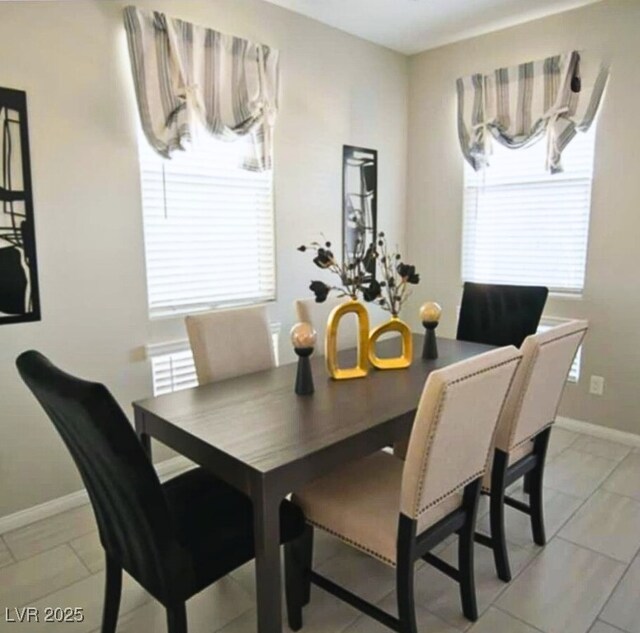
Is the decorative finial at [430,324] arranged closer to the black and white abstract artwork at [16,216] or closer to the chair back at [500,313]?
the chair back at [500,313]

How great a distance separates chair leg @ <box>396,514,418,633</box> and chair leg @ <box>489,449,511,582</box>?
0.61 meters

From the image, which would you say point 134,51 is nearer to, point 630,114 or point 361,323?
point 361,323

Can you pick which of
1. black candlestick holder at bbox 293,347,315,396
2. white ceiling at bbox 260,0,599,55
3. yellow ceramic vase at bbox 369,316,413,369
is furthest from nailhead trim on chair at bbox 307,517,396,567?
white ceiling at bbox 260,0,599,55

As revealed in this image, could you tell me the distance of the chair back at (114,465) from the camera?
1.24 m

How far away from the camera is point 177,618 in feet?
4.78

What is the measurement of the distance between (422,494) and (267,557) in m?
0.48

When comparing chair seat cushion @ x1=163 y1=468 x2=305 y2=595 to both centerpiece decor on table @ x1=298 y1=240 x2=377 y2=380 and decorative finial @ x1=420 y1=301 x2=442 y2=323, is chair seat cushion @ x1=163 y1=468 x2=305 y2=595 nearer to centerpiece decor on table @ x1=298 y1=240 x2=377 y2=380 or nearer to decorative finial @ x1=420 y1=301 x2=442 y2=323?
centerpiece decor on table @ x1=298 y1=240 x2=377 y2=380

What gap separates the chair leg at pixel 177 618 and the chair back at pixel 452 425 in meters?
0.69

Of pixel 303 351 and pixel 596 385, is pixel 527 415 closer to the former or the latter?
pixel 303 351

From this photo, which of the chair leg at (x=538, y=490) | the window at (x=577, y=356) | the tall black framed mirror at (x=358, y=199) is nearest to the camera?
the chair leg at (x=538, y=490)

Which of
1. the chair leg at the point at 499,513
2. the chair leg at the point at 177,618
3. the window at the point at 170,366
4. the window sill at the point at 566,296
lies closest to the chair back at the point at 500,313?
the window sill at the point at 566,296

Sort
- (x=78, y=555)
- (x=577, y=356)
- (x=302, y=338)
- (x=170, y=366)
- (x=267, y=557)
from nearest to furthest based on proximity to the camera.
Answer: (x=267, y=557)
(x=302, y=338)
(x=78, y=555)
(x=170, y=366)
(x=577, y=356)

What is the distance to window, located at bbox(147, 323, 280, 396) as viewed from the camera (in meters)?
2.95

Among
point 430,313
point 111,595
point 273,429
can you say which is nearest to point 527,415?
point 430,313
